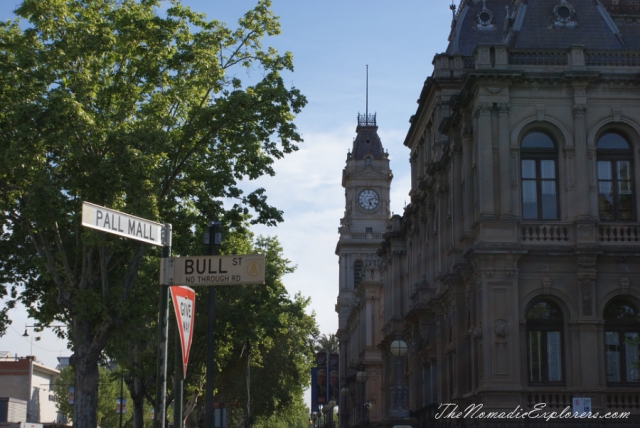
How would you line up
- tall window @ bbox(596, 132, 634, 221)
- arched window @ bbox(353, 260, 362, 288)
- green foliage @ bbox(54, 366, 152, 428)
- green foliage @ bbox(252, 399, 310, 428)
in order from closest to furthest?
tall window @ bbox(596, 132, 634, 221)
green foliage @ bbox(252, 399, 310, 428)
green foliage @ bbox(54, 366, 152, 428)
arched window @ bbox(353, 260, 362, 288)

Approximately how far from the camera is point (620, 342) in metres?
34.1

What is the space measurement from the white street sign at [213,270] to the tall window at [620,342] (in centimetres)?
2355

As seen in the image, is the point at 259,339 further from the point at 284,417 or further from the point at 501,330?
the point at 284,417

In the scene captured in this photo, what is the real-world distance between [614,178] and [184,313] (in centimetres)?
2561

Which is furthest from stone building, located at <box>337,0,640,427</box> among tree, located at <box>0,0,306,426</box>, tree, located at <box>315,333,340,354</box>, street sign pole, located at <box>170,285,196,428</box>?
tree, located at <box>315,333,340,354</box>

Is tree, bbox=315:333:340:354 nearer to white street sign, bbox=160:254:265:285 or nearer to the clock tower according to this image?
the clock tower

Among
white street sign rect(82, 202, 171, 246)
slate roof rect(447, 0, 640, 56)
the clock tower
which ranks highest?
the clock tower

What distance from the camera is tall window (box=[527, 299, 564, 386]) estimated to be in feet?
111

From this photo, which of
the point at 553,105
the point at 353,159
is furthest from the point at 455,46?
the point at 353,159

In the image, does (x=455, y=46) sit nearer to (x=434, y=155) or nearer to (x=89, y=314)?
(x=434, y=155)

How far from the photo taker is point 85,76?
27.6 meters

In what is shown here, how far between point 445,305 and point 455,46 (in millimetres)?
13394

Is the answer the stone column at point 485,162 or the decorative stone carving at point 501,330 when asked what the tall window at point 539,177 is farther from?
the decorative stone carving at point 501,330

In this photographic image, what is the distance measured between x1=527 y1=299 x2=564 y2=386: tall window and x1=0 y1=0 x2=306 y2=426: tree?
10.6 m
